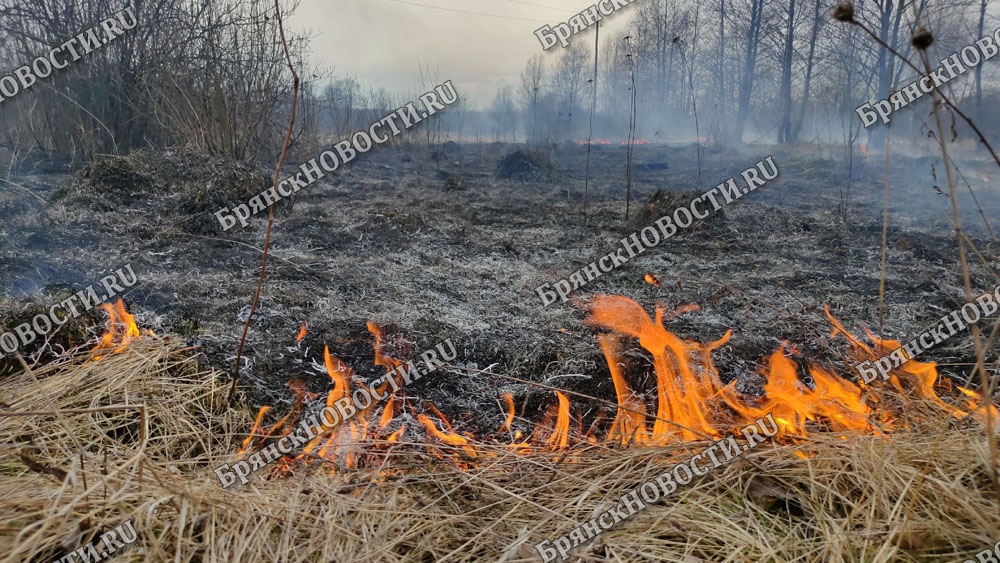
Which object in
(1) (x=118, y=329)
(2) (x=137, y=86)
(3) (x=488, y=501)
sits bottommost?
(3) (x=488, y=501)

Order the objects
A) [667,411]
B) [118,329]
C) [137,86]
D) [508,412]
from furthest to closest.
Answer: [137,86], [118,329], [508,412], [667,411]

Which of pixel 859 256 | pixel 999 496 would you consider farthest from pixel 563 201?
pixel 999 496

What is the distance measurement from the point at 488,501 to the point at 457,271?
9.89ft

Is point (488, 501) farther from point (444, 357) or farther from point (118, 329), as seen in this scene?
point (118, 329)

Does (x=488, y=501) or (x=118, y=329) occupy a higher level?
(x=118, y=329)

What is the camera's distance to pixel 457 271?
4586 mm

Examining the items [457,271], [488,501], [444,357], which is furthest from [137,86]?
[488,501]

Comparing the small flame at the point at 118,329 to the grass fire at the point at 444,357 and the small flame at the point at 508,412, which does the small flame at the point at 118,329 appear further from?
the small flame at the point at 508,412

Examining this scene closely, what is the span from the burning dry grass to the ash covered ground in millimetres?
614

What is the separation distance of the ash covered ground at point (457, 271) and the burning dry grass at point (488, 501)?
614 mm

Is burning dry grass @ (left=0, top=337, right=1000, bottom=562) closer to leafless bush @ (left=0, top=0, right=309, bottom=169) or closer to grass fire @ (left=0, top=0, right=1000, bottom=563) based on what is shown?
grass fire @ (left=0, top=0, right=1000, bottom=563)

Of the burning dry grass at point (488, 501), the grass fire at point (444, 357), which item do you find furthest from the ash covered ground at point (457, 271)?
the burning dry grass at point (488, 501)

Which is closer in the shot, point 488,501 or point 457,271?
point 488,501

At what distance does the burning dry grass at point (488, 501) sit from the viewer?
1324 mm
